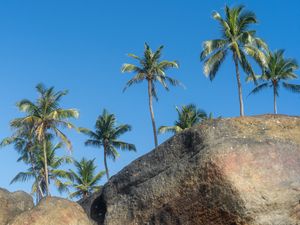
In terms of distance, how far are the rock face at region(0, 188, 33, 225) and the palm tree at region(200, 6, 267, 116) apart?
18.3 metres

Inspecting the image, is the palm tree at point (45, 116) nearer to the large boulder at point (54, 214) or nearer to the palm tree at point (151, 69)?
the palm tree at point (151, 69)

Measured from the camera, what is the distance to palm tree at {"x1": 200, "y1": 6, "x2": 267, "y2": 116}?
33.8m

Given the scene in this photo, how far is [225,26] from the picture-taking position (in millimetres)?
34562

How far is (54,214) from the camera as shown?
48.9 feet

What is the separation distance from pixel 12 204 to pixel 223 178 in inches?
373

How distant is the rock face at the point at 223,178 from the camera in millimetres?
11992

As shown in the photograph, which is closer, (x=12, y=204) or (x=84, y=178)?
(x=12, y=204)

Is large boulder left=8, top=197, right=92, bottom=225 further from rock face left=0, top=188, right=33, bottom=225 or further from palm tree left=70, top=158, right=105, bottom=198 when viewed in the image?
palm tree left=70, top=158, right=105, bottom=198

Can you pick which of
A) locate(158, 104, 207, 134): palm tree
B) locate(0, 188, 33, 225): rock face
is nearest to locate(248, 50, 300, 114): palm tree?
locate(158, 104, 207, 134): palm tree

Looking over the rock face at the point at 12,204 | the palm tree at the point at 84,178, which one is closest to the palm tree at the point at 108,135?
the palm tree at the point at 84,178

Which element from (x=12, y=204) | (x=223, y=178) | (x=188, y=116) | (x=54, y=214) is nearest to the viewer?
(x=223, y=178)

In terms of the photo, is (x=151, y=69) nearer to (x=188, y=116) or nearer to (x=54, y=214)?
(x=188, y=116)

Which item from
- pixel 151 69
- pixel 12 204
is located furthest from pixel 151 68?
pixel 12 204

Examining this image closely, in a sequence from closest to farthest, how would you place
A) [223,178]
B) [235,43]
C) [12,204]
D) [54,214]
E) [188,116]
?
[223,178] → [54,214] → [12,204] → [235,43] → [188,116]
